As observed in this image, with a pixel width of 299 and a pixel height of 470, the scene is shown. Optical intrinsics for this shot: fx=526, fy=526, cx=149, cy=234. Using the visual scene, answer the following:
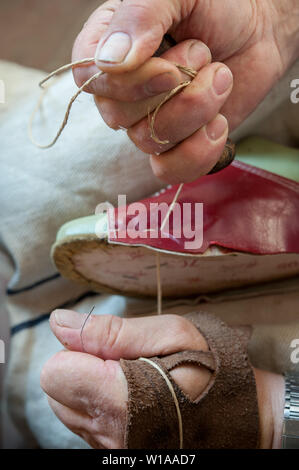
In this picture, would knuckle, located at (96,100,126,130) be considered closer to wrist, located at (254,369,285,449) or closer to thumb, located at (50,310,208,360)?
thumb, located at (50,310,208,360)

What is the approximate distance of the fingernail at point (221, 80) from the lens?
428 mm

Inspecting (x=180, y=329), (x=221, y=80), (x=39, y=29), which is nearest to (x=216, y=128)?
(x=221, y=80)

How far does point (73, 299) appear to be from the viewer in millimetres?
653

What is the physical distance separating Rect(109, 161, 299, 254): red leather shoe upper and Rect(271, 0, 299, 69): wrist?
0.13 meters

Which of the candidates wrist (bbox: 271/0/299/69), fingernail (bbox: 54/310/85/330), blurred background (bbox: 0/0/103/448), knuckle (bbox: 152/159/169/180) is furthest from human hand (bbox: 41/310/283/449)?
blurred background (bbox: 0/0/103/448)

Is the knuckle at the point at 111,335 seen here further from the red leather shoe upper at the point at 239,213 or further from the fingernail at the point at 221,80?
the fingernail at the point at 221,80

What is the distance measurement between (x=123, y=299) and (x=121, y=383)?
0.17 meters

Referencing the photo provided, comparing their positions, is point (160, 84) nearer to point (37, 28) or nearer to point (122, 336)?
point (122, 336)

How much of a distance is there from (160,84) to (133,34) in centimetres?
4

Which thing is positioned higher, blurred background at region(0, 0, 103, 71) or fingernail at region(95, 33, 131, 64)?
fingernail at region(95, 33, 131, 64)

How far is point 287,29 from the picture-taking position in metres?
0.56

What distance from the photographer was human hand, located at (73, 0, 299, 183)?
0.38 metres

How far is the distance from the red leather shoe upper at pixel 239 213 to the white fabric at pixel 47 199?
0.08 metres

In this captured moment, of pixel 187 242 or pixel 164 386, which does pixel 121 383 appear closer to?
pixel 164 386
